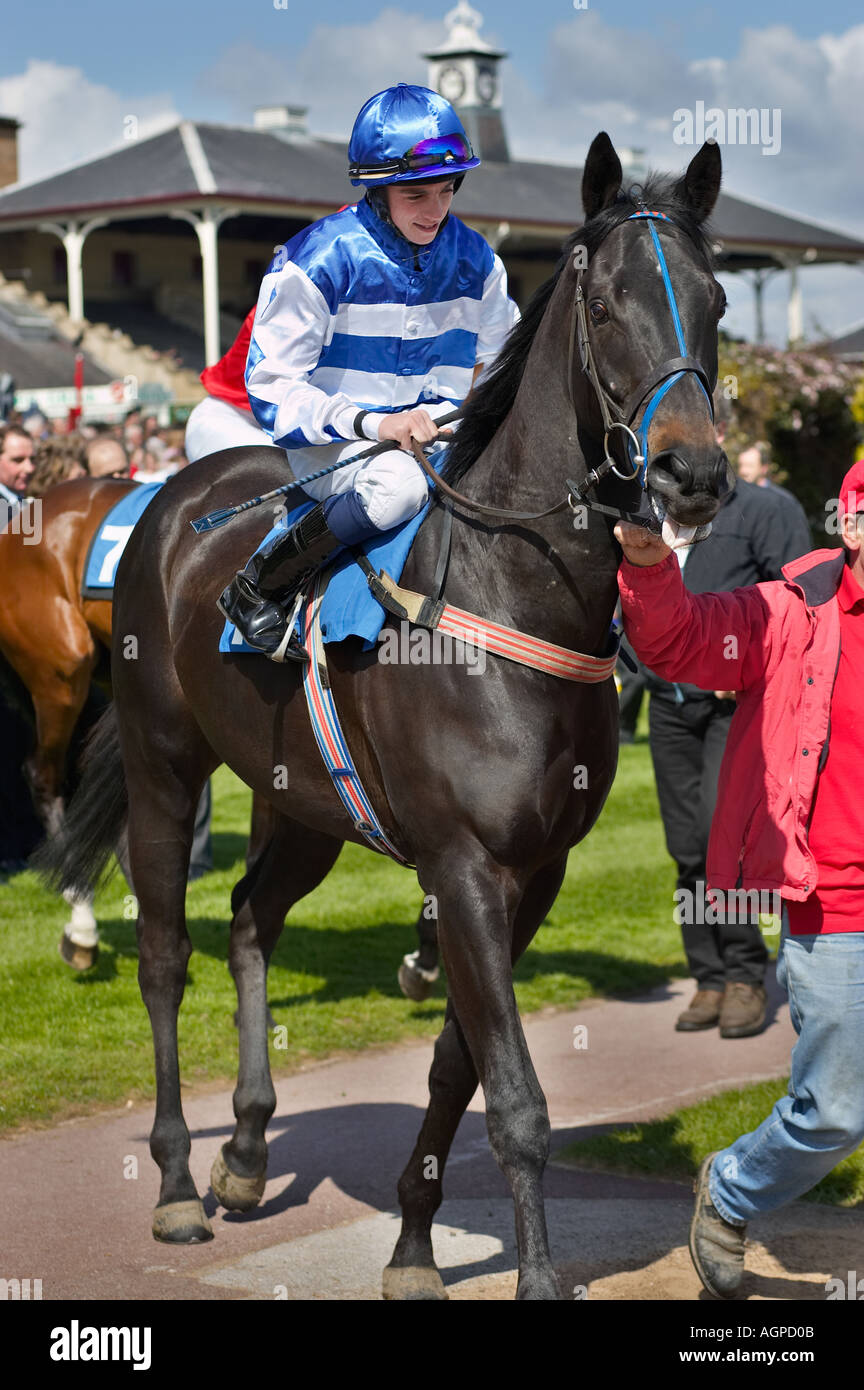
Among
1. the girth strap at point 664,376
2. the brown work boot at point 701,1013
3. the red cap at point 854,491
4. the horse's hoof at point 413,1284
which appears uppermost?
the girth strap at point 664,376

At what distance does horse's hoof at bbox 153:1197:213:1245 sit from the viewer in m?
4.49

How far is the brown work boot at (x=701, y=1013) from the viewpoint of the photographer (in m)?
6.71

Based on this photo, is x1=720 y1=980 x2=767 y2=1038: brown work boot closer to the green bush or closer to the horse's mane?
the horse's mane

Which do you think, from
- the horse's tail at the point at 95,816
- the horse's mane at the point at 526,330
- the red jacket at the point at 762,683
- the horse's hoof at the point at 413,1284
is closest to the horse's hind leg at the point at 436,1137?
the horse's hoof at the point at 413,1284

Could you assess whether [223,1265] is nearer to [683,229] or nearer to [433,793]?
[433,793]

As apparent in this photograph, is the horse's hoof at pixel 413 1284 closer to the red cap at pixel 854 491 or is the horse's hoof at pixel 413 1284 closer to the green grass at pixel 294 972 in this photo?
the green grass at pixel 294 972

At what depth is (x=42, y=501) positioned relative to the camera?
25.9 feet

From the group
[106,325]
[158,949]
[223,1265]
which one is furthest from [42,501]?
[106,325]

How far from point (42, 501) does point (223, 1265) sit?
14.9ft

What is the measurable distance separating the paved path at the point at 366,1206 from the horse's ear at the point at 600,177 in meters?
2.54

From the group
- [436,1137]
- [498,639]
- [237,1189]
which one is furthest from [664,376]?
[237,1189]

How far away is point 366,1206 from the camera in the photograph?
4.77m

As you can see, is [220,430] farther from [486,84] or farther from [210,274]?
[486,84]

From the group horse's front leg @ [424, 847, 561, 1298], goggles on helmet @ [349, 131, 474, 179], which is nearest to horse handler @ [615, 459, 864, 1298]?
horse's front leg @ [424, 847, 561, 1298]
